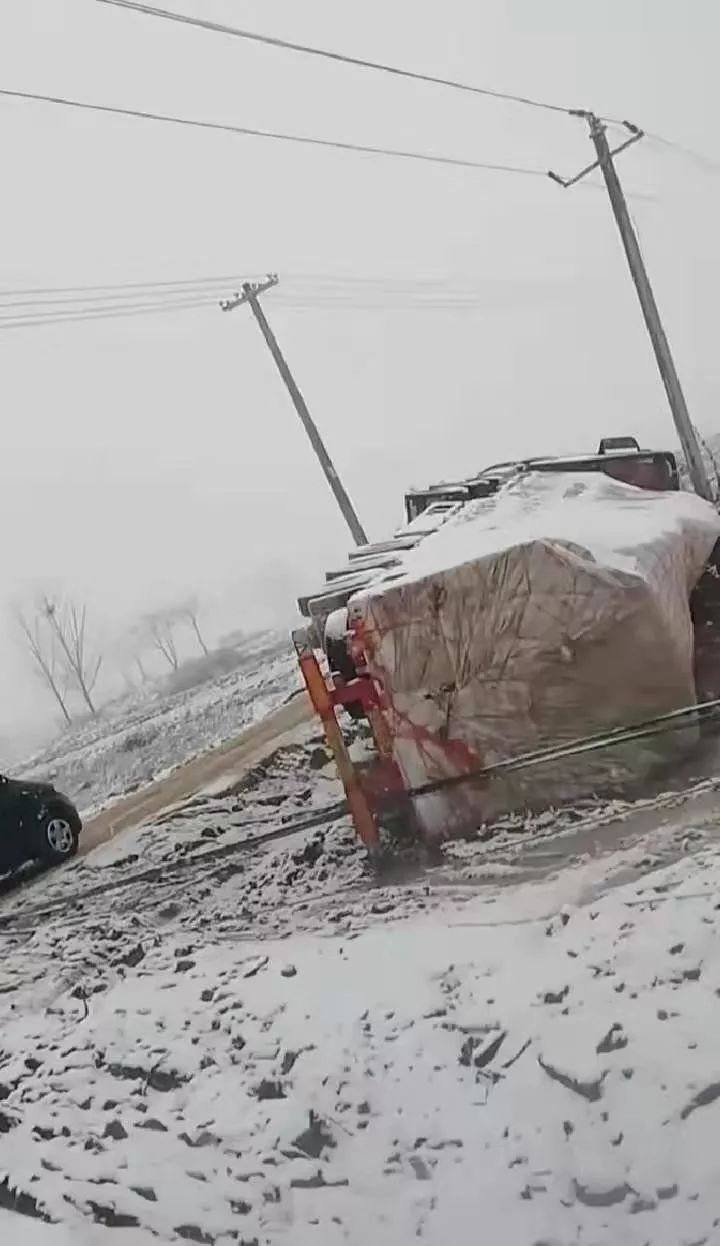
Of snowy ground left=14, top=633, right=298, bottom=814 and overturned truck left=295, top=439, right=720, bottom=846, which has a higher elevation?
overturned truck left=295, top=439, right=720, bottom=846

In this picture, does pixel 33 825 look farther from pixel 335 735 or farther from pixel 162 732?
pixel 162 732

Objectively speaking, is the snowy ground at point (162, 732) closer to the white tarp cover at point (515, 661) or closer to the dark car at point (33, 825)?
the dark car at point (33, 825)

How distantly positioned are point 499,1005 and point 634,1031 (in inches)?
22.9

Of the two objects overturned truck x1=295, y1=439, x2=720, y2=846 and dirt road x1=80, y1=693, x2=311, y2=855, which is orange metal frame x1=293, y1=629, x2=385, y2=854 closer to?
overturned truck x1=295, y1=439, x2=720, y2=846

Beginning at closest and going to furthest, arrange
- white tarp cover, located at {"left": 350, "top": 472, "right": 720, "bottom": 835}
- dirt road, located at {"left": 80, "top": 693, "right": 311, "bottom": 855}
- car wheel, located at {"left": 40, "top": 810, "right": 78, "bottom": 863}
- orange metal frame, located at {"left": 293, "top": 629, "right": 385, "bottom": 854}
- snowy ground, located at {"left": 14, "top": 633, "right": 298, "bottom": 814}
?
orange metal frame, located at {"left": 293, "top": 629, "right": 385, "bottom": 854}
white tarp cover, located at {"left": 350, "top": 472, "right": 720, "bottom": 835}
car wheel, located at {"left": 40, "top": 810, "right": 78, "bottom": 863}
dirt road, located at {"left": 80, "top": 693, "right": 311, "bottom": 855}
snowy ground, located at {"left": 14, "top": 633, "right": 298, "bottom": 814}

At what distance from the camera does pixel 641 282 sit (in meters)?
16.1

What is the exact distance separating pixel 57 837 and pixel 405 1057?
5.50m

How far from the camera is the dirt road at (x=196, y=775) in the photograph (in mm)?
9516

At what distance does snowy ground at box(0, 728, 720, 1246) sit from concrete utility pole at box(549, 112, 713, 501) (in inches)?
457

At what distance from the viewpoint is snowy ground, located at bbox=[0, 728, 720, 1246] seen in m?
3.29

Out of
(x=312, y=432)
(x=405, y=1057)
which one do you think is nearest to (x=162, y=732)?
(x=312, y=432)

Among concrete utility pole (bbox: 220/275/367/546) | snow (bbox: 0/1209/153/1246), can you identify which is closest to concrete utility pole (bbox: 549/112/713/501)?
A: concrete utility pole (bbox: 220/275/367/546)

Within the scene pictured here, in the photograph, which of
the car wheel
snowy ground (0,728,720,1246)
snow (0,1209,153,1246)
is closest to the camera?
snowy ground (0,728,720,1246)

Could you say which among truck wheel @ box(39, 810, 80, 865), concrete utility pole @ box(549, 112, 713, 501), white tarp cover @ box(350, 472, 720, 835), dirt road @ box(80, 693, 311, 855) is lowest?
dirt road @ box(80, 693, 311, 855)
